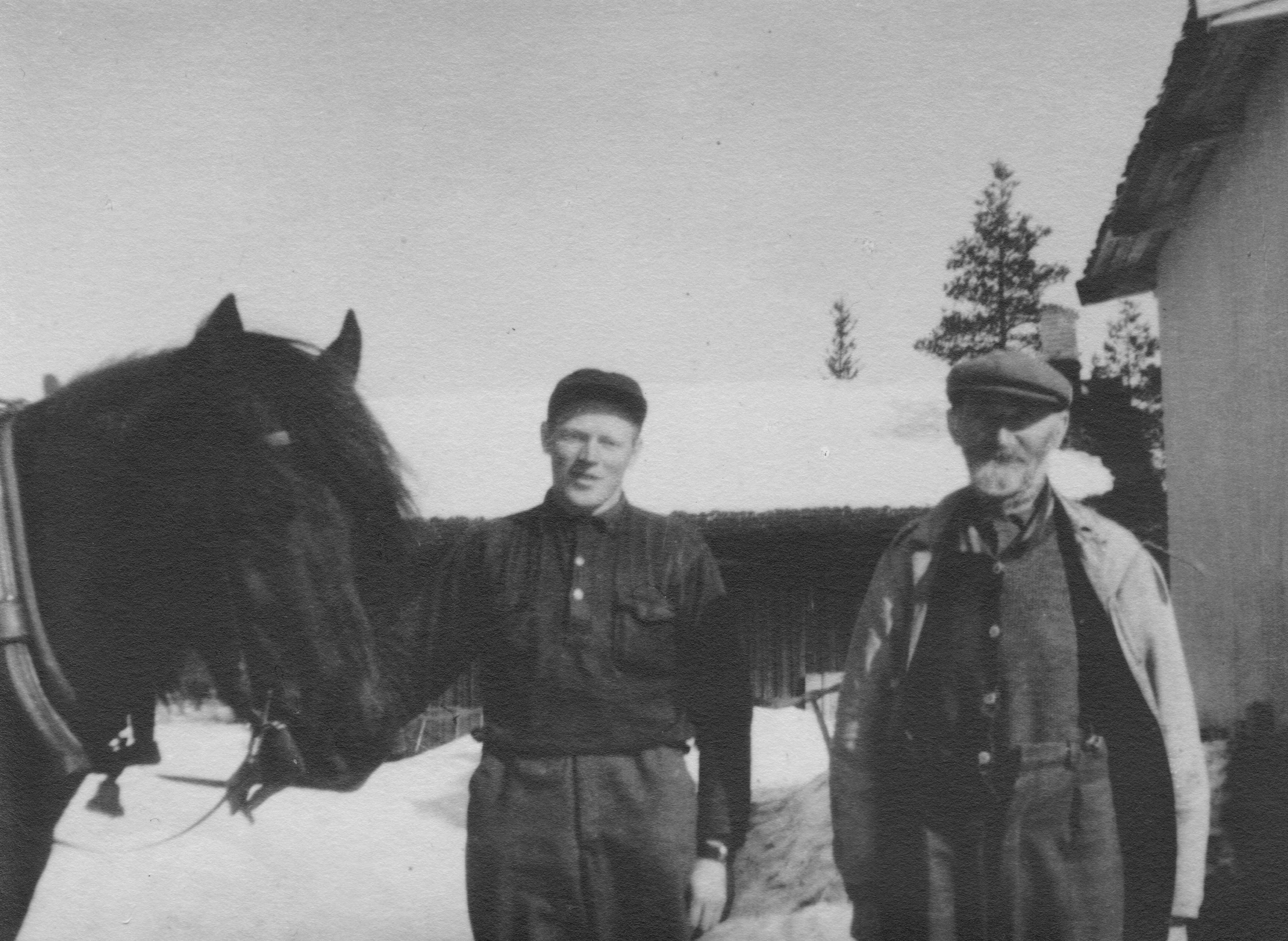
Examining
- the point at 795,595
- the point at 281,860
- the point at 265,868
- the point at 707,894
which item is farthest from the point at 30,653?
the point at 795,595

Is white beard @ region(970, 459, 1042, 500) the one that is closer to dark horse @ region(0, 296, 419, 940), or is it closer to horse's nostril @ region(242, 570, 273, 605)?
dark horse @ region(0, 296, 419, 940)

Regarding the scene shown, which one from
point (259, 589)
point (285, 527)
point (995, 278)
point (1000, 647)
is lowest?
point (1000, 647)

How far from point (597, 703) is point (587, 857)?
0.31 meters

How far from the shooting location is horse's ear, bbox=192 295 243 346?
6.34 ft

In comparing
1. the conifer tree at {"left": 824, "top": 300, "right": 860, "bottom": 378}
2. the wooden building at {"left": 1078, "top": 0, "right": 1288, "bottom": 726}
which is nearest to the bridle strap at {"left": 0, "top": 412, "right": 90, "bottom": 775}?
the wooden building at {"left": 1078, "top": 0, "right": 1288, "bottom": 726}

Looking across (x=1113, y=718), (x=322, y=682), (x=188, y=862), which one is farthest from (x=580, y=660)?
(x=188, y=862)

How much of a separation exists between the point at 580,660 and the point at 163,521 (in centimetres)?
86

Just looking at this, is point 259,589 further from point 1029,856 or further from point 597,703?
point 1029,856

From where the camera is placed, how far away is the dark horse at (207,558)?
1.89m

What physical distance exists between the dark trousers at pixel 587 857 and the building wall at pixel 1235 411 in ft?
11.5

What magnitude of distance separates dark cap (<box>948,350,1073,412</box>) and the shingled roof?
2427 mm

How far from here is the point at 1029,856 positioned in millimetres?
2072

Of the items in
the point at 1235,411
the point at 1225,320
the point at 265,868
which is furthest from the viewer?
the point at 1225,320

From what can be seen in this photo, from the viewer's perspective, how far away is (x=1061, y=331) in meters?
11.3
